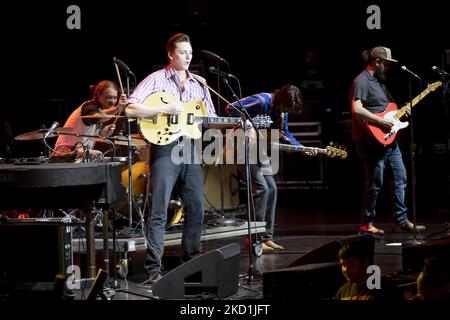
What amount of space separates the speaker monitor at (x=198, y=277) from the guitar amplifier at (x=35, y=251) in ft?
3.31

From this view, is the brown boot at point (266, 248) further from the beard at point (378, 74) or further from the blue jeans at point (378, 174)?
the beard at point (378, 74)

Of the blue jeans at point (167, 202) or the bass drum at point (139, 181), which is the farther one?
the bass drum at point (139, 181)

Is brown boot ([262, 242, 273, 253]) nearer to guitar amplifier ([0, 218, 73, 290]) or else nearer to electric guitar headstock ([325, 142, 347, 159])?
electric guitar headstock ([325, 142, 347, 159])

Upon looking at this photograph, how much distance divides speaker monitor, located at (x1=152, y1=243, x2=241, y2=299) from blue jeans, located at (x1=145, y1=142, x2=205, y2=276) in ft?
2.63

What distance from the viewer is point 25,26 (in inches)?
475

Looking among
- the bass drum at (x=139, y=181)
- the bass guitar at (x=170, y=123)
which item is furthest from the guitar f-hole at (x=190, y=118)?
the bass drum at (x=139, y=181)

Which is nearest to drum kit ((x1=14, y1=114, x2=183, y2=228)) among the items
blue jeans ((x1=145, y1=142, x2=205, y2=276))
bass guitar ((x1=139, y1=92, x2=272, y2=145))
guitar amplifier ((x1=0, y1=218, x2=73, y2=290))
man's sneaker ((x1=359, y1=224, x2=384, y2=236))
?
blue jeans ((x1=145, y1=142, x2=205, y2=276))

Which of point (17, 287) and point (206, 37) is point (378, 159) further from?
point (206, 37)

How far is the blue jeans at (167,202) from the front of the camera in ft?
20.5

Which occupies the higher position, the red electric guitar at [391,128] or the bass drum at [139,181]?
the red electric guitar at [391,128]

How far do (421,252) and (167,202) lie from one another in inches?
87.8

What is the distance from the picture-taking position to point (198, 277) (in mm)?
5535

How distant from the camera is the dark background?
12.4 metres

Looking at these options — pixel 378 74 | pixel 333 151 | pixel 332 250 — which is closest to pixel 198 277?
pixel 332 250
